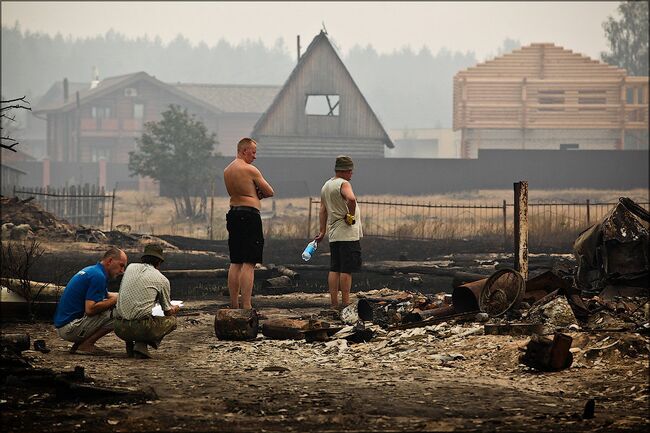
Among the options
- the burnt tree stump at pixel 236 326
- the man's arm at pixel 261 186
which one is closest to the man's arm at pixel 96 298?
the burnt tree stump at pixel 236 326

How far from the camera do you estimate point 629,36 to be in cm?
7088

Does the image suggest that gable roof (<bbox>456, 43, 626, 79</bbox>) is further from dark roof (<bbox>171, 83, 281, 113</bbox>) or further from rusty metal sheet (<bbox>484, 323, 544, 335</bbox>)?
rusty metal sheet (<bbox>484, 323, 544, 335</bbox>)

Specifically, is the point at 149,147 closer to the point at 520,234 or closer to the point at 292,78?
the point at 292,78

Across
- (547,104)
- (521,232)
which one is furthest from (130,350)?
(547,104)

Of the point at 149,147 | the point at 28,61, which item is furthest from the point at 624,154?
the point at 28,61

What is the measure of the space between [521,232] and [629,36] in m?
62.2

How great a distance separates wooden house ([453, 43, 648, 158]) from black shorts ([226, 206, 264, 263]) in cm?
4422

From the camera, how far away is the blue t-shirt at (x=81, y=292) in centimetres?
994

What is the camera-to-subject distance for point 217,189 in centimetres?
4462

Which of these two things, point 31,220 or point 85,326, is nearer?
point 85,326

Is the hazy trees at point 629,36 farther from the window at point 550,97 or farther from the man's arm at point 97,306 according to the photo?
the man's arm at point 97,306

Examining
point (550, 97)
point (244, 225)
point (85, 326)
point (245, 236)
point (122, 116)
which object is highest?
point (122, 116)

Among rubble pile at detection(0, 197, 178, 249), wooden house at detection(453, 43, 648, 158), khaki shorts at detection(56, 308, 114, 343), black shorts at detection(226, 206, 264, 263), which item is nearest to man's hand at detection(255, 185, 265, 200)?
black shorts at detection(226, 206, 264, 263)

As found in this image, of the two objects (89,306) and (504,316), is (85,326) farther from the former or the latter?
(504,316)
